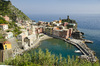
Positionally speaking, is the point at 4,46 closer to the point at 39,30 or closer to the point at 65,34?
the point at 65,34

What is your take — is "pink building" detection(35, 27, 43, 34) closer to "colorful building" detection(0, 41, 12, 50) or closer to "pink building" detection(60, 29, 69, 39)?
"pink building" detection(60, 29, 69, 39)

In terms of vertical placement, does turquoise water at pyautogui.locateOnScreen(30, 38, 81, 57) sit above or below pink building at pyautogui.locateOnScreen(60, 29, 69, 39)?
below

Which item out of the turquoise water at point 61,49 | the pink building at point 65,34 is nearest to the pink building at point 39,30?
the pink building at point 65,34

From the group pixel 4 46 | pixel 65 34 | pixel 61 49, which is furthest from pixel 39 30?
pixel 4 46

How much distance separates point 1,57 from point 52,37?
452 inches

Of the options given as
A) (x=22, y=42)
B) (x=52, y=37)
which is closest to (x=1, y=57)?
(x=22, y=42)

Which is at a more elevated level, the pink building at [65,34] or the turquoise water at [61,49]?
the pink building at [65,34]

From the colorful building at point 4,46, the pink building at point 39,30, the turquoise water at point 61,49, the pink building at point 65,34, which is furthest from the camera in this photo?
the pink building at point 39,30

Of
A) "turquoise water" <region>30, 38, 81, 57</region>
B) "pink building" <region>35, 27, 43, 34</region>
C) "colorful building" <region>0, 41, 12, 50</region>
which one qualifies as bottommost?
"turquoise water" <region>30, 38, 81, 57</region>

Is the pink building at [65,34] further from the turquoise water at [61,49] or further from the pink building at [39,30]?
the pink building at [39,30]

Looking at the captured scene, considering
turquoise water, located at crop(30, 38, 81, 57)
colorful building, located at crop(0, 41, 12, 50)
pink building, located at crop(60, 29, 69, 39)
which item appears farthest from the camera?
pink building, located at crop(60, 29, 69, 39)

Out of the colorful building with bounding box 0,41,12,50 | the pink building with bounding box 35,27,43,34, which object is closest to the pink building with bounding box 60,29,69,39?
the pink building with bounding box 35,27,43,34

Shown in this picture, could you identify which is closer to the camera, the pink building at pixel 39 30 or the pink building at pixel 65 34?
the pink building at pixel 65 34

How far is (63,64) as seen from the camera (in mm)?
7691
